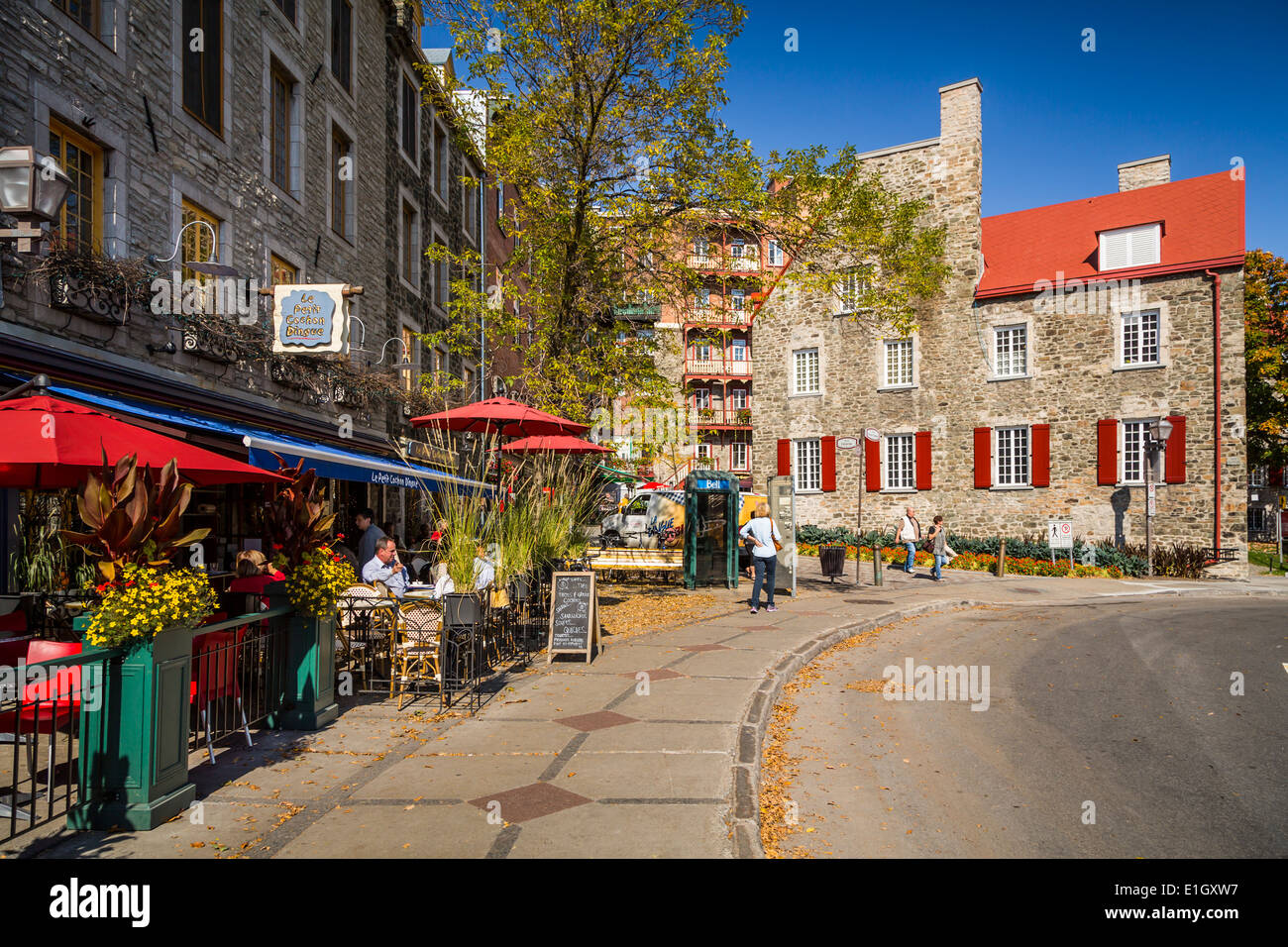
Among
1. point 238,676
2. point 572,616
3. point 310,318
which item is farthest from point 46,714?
point 310,318

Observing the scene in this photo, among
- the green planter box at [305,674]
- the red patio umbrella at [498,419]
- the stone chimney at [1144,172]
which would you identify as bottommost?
the green planter box at [305,674]

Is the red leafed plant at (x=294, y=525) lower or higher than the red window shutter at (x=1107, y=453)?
lower

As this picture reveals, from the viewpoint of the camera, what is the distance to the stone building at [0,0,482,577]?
29.4 ft

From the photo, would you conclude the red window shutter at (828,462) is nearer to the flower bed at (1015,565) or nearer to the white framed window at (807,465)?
the white framed window at (807,465)

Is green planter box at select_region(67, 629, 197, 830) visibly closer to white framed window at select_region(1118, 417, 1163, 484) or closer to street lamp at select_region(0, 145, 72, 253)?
street lamp at select_region(0, 145, 72, 253)

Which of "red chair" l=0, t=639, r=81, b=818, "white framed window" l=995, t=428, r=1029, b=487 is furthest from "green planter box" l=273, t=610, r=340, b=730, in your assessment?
"white framed window" l=995, t=428, r=1029, b=487

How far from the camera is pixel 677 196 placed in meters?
14.6

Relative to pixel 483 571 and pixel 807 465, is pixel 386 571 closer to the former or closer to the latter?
pixel 483 571

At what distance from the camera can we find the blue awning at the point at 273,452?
859 centimetres

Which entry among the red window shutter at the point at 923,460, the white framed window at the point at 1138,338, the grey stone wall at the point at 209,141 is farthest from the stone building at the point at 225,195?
the white framed window at the point at 1138,338

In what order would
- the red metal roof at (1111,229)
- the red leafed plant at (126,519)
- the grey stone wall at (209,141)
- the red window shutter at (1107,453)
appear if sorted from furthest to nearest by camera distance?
the red window shutter at (1107,453), the red metal roof at (1111,229), the grey stone wall at (209,141), the red leafed plant at (126,519)

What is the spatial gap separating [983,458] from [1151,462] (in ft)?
→ 15.7

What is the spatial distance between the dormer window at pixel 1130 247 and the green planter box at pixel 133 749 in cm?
2782

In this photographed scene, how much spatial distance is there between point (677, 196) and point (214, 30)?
7717 millimetres
